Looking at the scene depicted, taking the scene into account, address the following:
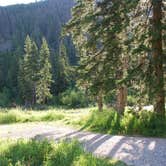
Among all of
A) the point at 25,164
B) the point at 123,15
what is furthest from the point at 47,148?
the point at 123,15

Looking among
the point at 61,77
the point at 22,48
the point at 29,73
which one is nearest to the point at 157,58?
the point at 29,73

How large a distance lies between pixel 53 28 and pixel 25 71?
357ft

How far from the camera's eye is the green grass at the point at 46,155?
10.4m

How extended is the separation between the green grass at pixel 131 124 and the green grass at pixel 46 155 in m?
4.09

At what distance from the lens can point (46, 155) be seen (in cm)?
1146

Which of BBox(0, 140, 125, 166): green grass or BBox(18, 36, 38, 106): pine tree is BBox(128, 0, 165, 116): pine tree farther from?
BBox(18, 36, 38, 106): pine tree

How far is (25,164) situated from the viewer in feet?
36.7

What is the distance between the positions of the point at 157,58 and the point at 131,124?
269 cm

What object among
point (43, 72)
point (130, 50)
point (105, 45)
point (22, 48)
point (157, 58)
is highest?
point (22, 48)

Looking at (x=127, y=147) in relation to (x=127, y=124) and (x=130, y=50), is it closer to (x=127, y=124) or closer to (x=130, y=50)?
(x=127, y=124)

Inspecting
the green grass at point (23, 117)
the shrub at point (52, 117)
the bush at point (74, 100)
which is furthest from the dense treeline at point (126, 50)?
the bush at point (74, 100)

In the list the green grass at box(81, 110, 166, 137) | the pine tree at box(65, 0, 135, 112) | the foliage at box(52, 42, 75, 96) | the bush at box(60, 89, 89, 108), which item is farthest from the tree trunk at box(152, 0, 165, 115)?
the foliage at box(52, 42, 75, 96)

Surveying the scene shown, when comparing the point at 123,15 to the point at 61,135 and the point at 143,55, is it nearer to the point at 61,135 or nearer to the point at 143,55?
the point at 143,55

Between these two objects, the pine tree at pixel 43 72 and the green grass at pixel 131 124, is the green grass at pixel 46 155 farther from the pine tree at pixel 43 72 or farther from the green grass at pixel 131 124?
the pine tree at pixel 43 72
